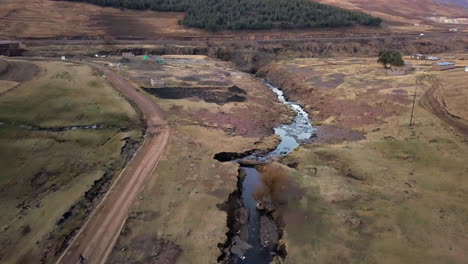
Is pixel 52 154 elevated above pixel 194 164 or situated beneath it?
elevated above

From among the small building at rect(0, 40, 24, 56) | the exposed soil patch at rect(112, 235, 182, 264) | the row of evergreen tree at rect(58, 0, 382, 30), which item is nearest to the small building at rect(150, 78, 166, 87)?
the small building at rect(0, 40, 24, 56)

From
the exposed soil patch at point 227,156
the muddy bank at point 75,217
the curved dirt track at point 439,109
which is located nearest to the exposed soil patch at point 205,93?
the exposed soil patch at point 227,156

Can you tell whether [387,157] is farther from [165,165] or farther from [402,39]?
[402,39]

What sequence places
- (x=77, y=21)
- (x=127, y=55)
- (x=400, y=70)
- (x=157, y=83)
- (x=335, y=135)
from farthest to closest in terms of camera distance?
(x=77, y=21) → (x=127, y=55) → (x=400, y=70) → (x=157, y=83) → (x=335, y=135)

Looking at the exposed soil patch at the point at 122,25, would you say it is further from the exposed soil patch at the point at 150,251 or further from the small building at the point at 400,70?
the exposed soil patch at the point at 150,251

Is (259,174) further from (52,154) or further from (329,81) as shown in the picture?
(329,81)

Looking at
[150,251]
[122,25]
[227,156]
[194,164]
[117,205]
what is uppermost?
[122,25]

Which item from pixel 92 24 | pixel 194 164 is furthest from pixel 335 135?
pixel 92 24

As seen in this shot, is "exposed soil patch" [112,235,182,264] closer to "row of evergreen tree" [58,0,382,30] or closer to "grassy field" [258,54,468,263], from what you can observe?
"grassy field" [258,54,468,263]
